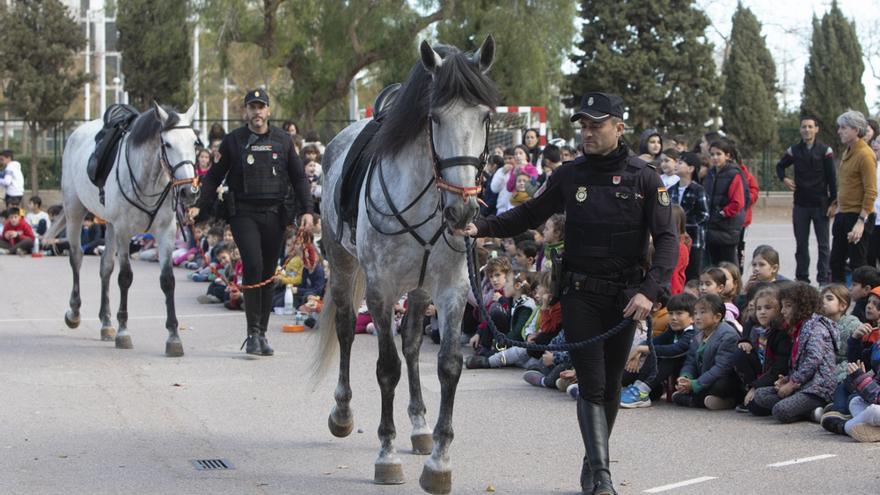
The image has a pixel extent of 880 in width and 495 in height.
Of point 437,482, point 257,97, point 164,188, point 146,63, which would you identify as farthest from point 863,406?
point 146,63

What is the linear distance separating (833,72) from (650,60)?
8.34 m

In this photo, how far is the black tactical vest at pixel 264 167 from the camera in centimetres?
1115

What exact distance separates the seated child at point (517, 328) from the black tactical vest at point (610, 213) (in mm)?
4287

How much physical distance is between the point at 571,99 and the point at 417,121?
34.9 metres

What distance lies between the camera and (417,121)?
691 cm

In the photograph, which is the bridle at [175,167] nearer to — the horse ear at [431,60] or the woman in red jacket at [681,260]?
the woman in red jacket at [681,260]

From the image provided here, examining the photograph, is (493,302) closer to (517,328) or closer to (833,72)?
(517,328)

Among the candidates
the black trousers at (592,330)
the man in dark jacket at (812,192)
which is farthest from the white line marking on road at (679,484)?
the man in dark jacket at (812,192)

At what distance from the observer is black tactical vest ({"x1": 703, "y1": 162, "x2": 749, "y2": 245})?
41.5 ft

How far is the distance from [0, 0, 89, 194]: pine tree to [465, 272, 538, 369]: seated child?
28279 mm

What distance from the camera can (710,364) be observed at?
8719 mm

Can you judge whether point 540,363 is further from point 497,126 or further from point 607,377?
point 497,126

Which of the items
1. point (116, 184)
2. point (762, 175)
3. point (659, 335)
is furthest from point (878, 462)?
point (762, 175)

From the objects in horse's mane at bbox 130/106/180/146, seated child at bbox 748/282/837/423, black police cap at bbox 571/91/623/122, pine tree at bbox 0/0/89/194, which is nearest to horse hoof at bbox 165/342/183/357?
horse's mane at bbox 130/106/180/146
